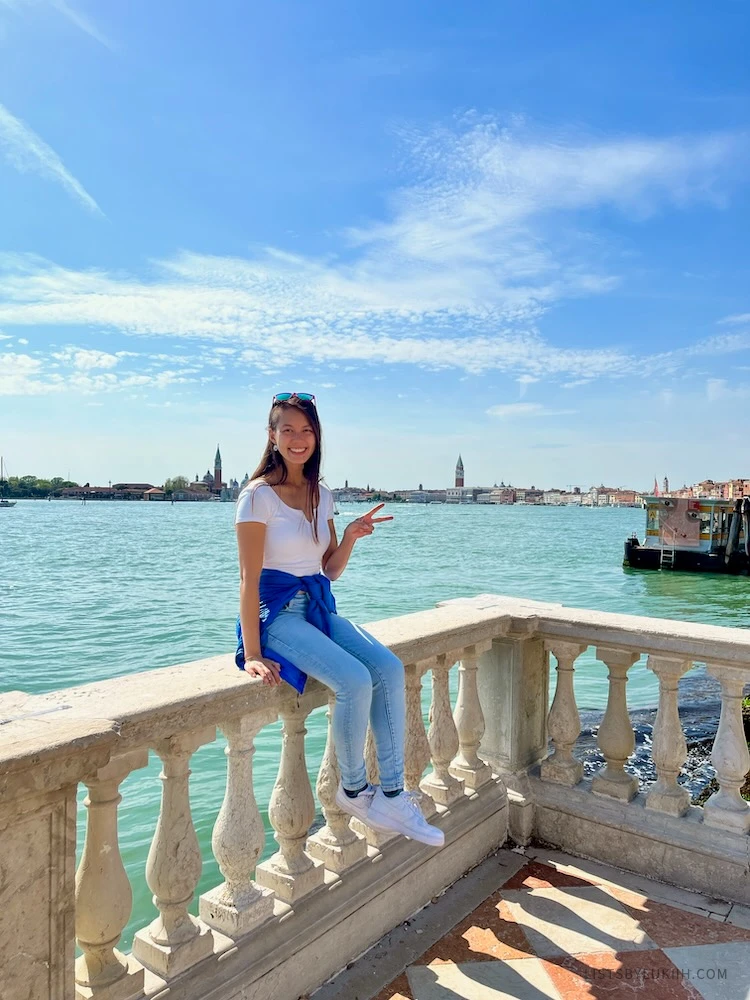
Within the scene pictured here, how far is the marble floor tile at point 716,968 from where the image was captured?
96.6 inches

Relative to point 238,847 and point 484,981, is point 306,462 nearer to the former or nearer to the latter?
point 238,847

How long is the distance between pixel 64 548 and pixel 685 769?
1821 inches

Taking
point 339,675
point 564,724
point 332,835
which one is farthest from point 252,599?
point 564,724

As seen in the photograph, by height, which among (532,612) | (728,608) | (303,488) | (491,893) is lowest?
(728,608)

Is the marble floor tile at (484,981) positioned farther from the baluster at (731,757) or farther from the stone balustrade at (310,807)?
the baluster at (731,757)

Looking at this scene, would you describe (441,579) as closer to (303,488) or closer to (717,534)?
(717,534)

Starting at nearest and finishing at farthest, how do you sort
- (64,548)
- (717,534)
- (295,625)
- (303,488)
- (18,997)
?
(18,997) → (295,625) → (303,488) → (717,534) → (64,548)

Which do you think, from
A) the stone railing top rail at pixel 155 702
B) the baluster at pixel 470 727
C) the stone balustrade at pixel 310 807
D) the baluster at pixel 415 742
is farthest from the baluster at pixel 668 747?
the stone railing top rail at pixel 155 702

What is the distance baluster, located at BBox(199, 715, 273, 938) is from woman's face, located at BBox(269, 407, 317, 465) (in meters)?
0.86

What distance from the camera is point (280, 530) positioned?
2391mm

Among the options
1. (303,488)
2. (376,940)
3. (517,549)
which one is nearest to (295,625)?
(303,488)

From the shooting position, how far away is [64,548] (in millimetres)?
47594

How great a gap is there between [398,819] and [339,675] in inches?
20.4

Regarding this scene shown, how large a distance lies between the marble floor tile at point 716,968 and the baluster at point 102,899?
73.6 inches
